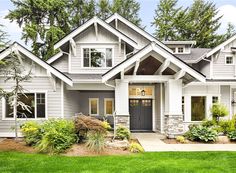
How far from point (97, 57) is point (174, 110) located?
19.5 ft

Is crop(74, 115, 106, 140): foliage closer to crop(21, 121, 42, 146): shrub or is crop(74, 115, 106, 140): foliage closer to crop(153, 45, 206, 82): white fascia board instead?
crop(21, 121, 42, 146): shrub

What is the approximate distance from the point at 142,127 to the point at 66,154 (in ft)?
29.6

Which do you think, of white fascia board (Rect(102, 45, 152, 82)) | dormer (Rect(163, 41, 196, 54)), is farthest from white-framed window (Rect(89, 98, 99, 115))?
white fascia board (Rect(102, 45, 152, 82))

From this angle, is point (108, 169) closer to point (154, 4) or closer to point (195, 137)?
point (195, 137)

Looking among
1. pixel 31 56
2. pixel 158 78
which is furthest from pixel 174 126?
pixel 31 56

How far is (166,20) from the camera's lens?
38.9 meters

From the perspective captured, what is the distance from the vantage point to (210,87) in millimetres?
19297

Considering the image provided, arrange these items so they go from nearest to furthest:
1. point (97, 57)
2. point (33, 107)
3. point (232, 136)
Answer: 1. point (232, 136)
2. point (33, 107)
3. point (97, 57)

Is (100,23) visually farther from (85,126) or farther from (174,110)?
(85,126)

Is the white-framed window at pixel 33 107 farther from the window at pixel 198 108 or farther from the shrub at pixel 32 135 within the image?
the window at pixel 198 108

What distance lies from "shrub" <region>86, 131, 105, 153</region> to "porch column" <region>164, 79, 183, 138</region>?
455 cm

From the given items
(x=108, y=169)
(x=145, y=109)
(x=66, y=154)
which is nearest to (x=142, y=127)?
(x=145, y=109)

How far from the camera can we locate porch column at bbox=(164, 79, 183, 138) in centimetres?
1527

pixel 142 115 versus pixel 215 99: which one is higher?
pixel 215 99
